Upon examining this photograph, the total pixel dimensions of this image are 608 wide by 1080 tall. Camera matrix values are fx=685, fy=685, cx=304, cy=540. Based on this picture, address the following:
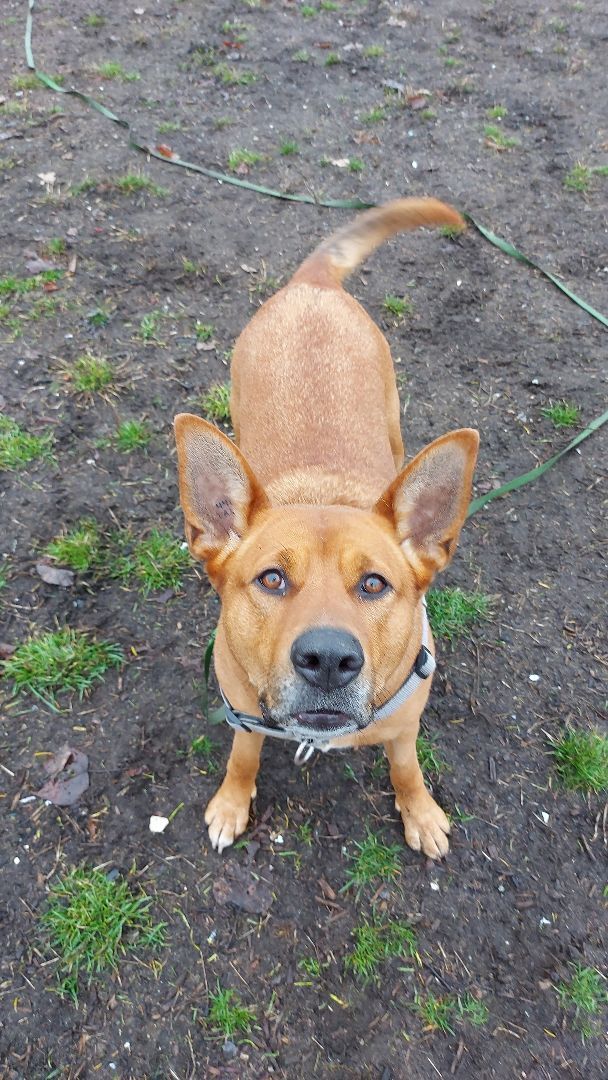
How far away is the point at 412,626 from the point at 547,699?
1.60m

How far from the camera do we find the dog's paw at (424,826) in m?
3.09

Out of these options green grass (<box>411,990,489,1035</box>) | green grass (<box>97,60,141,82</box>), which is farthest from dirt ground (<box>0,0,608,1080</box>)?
green grass (<box>97,60,141,82</box>)

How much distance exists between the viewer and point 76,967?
280cm

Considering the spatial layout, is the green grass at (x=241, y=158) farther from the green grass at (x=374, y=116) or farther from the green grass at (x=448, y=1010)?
the green grass at (x=448, y=1010)

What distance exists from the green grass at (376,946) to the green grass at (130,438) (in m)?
3.09

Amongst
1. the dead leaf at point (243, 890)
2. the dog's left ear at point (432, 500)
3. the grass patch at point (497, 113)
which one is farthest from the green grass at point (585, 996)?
the grass patch at point (497, 113)

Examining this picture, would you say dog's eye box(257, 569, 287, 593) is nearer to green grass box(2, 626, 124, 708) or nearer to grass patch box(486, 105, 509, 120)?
green grass box(2, 626, 124, 708)

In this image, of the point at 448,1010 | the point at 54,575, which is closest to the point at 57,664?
the point at 54,575

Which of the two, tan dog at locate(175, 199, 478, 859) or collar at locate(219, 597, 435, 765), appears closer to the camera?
tan dog at locate(175, 199, 478, 859)

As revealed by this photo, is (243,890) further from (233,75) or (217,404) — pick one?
(233,75)

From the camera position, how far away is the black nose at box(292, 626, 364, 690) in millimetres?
1933

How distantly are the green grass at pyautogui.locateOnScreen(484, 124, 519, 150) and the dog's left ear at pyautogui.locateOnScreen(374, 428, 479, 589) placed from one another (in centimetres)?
616

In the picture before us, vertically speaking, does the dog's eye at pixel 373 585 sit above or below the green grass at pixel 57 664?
above

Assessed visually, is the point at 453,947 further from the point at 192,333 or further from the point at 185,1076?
the point at 192,333
